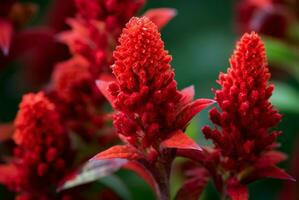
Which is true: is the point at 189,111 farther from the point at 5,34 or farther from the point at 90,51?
the point at 5,34

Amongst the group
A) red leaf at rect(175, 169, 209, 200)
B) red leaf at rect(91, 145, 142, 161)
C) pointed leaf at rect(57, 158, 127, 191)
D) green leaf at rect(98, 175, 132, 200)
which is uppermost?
red leaf at rect(91, 145, 142, 161)

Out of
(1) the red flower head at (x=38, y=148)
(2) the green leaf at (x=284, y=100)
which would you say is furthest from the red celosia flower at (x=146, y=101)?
(2) the green leaf at (x=284, y=100)

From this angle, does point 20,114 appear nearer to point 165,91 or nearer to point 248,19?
point 165,91

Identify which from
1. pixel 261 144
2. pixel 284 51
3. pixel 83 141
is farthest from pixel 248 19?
pixel 261 144

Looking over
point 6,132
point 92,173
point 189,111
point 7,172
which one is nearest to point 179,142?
point 189,111

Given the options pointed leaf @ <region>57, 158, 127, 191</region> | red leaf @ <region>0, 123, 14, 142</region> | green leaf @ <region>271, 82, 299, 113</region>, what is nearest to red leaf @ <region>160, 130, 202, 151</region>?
pointed leaf @ <region>57, 158, 127, 191</region>

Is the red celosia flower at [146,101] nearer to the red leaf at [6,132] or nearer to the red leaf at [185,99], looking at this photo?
the red leaf at [185,99]

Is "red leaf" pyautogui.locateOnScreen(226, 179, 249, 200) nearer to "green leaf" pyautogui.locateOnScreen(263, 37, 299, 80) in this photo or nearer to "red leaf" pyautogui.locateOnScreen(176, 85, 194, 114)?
"red leaf" pyautogui.locateOnScreen(176, 85, 194, 114)
